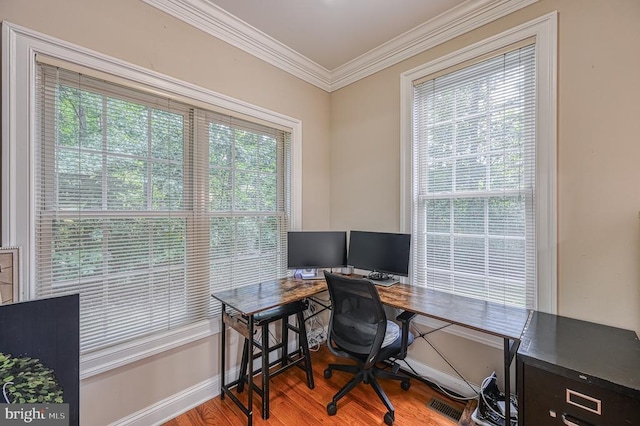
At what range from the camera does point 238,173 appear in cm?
229

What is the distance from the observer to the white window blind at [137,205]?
148 centimetres

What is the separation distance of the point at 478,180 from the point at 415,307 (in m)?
1.07

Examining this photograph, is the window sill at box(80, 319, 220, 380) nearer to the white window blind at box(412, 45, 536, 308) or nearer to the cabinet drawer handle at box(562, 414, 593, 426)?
the white window blind at box(412, 45, 536, 308)

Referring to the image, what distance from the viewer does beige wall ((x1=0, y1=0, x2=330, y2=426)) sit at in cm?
148

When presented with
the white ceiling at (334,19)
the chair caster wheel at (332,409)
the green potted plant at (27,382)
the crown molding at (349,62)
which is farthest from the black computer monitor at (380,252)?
the green potted plant at (27,382)

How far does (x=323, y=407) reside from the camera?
194cm

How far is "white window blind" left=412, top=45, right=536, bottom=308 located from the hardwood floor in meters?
0.87

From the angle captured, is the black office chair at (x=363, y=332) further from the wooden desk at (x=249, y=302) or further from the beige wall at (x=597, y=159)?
the beige wall at (x=597, y=159)

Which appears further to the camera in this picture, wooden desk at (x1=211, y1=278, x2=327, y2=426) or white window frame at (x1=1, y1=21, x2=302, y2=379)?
wooden desk at (x1=211, y1=278, x2=327, y2=426)

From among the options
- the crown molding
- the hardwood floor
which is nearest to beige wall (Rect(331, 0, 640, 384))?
the crown molding

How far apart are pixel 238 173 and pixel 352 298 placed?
4.57 ft

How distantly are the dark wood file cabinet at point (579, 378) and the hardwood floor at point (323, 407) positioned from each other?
0.83 metres

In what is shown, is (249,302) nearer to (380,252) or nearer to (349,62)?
(380,252)

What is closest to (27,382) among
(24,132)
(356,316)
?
(24,132)
